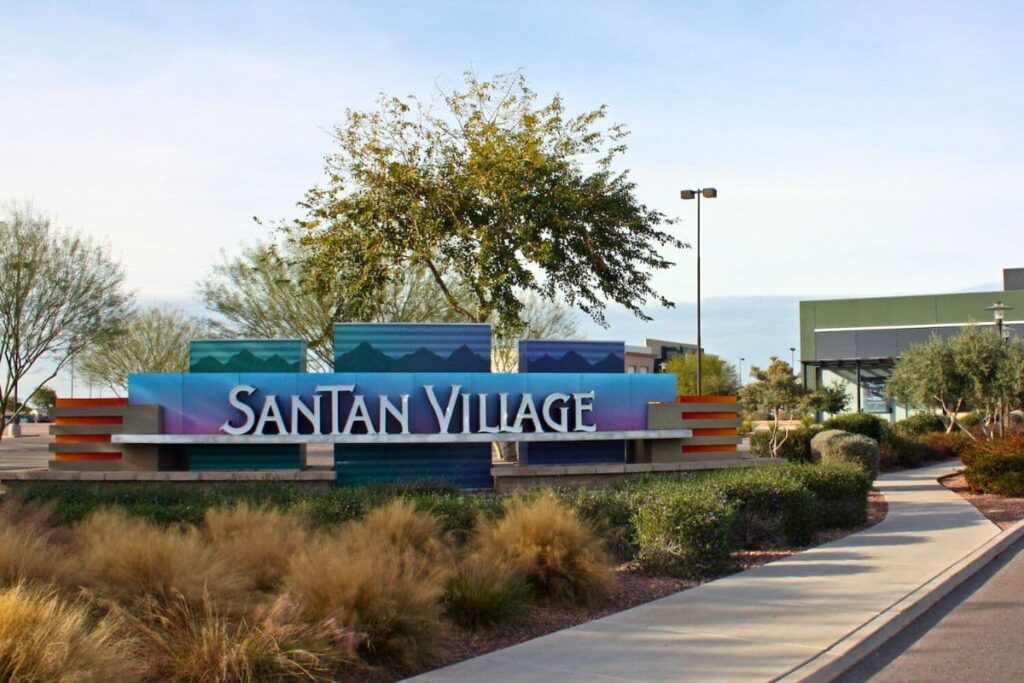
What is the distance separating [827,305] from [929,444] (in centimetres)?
2939

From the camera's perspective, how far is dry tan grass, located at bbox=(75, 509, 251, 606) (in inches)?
320

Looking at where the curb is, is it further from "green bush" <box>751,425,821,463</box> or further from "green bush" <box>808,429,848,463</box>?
"green bush" <box>751,425,821,463</box>

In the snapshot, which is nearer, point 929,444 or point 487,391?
point 487,391

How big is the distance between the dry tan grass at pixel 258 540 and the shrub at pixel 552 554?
1.88m

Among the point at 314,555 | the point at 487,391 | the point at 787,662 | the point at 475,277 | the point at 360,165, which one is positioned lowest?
the point at 787,662

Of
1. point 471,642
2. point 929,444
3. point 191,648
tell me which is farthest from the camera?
point 929,444

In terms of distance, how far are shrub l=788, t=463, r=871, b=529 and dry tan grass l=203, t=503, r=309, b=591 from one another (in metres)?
8.34

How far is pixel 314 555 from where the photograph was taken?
8.88 m

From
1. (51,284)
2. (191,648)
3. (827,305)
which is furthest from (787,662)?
(827,305)

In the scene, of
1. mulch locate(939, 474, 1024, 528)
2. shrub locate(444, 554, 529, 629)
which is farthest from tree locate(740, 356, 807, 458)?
shrub locate(444, 554, 529, 629)

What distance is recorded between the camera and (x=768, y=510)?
14867 millimetres

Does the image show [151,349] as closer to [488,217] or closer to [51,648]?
[488,217]

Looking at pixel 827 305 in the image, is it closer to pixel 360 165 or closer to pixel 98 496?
pixel 360 165

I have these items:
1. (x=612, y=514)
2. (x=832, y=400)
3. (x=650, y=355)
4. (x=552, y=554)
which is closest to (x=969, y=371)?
(x=612, y=514)
